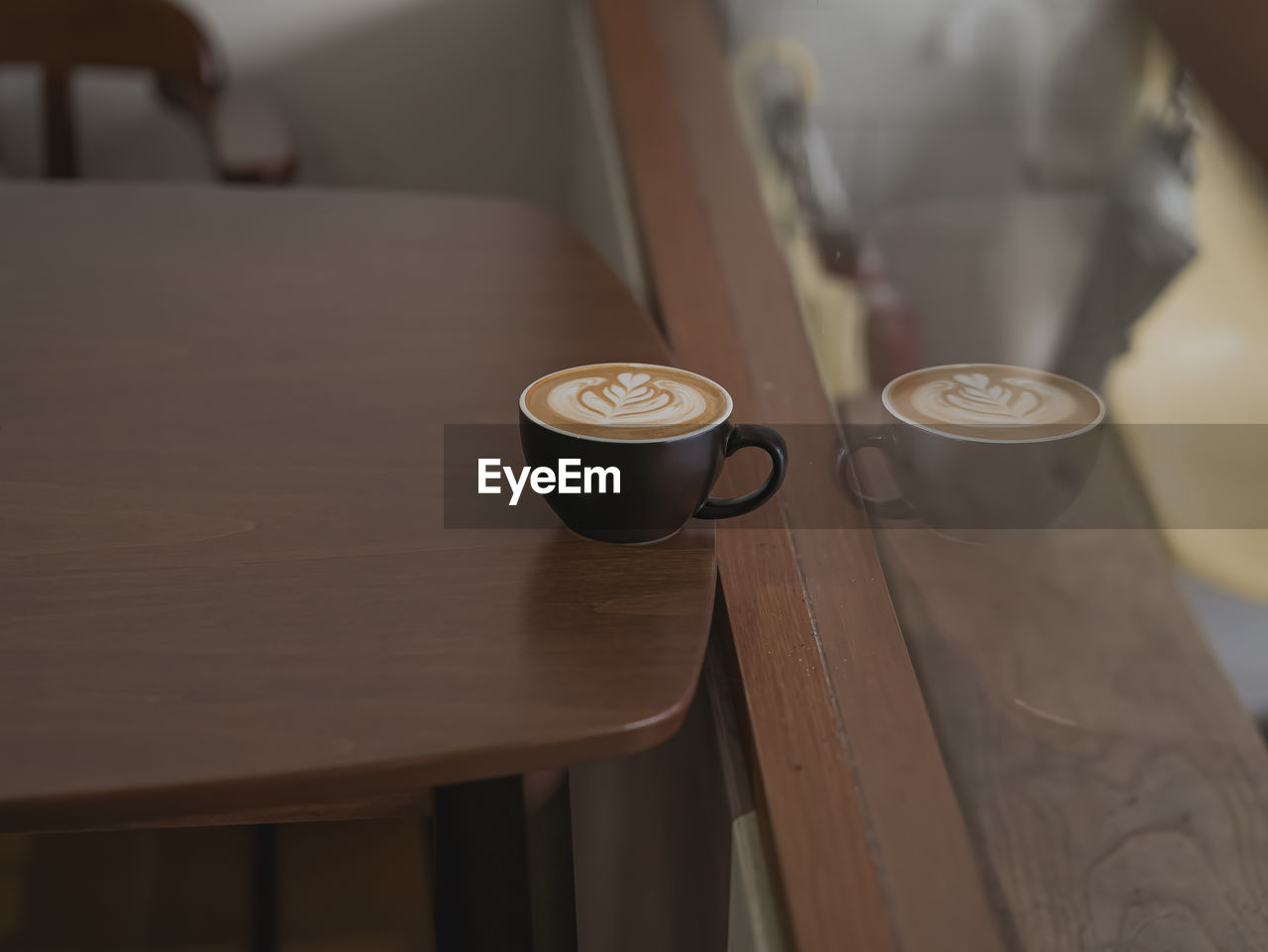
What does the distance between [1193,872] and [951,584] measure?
0.15 m

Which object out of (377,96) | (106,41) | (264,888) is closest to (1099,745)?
(264,888)

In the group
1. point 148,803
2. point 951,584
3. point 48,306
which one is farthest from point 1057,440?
point 48,306

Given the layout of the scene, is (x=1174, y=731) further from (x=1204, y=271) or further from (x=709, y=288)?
(x=709, y=288)

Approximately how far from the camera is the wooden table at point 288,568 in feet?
1.09

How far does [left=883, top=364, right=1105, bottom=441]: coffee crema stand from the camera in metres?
0.43

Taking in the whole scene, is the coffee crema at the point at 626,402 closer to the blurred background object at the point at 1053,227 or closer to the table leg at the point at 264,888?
the blurred background object at the point at 1053,227

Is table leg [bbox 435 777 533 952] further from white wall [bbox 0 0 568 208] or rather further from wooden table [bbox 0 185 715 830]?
white wall [bbox 0 0 568 208]

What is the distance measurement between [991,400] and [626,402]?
0.16m

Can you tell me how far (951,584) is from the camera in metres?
0.45

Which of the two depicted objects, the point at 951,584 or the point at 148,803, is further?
the point at 951,584

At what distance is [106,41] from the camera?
5.30ft

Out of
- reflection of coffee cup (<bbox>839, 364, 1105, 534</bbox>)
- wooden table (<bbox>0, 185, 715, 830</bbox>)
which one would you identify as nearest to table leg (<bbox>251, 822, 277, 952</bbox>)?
wooden table (<bbox>0, 185, 715, 830</bbox>)
